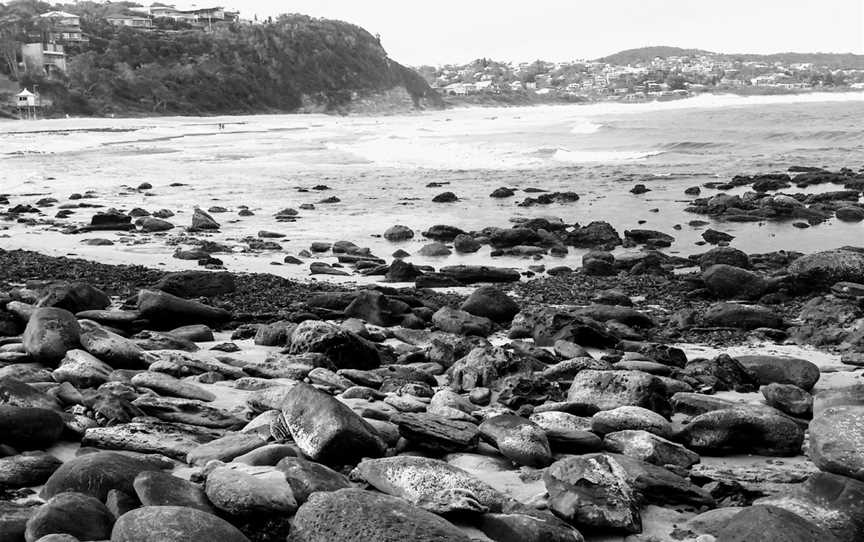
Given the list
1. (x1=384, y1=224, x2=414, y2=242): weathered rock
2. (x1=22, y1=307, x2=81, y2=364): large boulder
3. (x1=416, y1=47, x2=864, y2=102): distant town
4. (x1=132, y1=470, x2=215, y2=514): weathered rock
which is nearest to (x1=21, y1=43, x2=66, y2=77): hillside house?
(x1=384, y1=224, x2=414, y2=242): weathered rock

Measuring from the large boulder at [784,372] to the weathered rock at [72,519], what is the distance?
4014 mm

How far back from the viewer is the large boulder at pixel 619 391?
15.0 ft

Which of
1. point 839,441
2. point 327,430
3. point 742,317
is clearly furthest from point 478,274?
point 839,441

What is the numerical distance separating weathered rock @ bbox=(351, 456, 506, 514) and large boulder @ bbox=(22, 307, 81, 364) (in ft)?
8.64

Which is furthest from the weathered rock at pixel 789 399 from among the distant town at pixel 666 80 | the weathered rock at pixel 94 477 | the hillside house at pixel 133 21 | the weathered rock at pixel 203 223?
the distant town at pixel 666 80

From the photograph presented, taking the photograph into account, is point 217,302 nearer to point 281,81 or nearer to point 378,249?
point 378,249

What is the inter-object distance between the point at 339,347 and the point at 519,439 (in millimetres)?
2166

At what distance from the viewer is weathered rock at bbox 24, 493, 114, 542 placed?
279cm

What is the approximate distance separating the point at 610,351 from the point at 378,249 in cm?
631

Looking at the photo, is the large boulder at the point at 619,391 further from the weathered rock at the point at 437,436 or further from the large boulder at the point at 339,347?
the large boulder at the point at 339,347

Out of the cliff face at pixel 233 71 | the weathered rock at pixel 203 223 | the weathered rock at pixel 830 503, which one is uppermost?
the cliff face at pixel 233 71

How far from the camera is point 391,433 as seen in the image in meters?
3.98

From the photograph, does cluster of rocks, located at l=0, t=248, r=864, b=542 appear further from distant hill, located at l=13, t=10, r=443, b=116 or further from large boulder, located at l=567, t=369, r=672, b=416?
distant hill, located at l=13, t=10, r=443, b=116

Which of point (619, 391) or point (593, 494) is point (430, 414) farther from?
point (593, 494)
